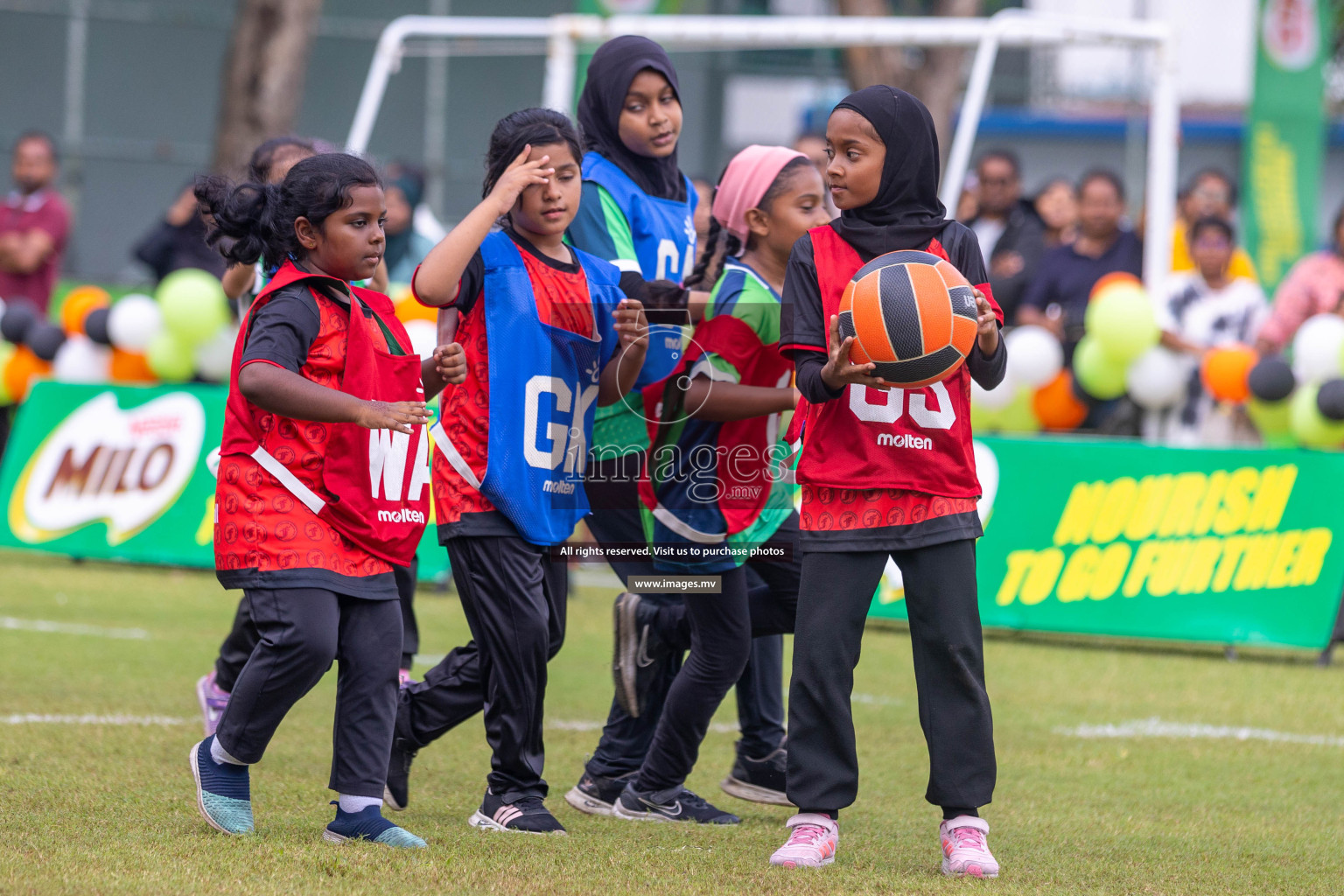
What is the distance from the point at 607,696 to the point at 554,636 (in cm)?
235

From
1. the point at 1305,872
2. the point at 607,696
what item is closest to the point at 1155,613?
the point at 607,696

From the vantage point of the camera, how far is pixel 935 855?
171 inches

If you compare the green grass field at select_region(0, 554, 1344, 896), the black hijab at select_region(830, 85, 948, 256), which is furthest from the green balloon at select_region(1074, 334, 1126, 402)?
the black hijab at select_region(830, 85, 948, 256)

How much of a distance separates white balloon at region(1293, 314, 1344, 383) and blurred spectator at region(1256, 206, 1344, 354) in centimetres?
47

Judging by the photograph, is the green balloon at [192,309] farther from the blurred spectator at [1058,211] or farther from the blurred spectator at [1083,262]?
the blurred spectator at [1058,211]

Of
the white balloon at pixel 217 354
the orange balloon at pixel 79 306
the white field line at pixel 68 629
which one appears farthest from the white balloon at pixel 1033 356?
the orange balloon at pixel 79 306

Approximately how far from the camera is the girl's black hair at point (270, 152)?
208 inches

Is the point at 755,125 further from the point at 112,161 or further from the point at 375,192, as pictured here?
the point at 375,192

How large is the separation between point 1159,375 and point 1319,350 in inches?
43.7

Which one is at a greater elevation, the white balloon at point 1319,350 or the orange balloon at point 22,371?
the white balloon at point 1319,350

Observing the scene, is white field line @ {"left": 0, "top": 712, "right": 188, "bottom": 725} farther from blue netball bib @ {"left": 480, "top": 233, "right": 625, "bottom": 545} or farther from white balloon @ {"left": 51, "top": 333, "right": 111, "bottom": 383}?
white balloon @ {"left": 51, "top": 333, "right": 111, "bottom": 383}

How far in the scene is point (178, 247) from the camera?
37.9 ft

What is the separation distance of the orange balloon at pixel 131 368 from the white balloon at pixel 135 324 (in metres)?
0.05

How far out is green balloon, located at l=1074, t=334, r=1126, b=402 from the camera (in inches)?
396
